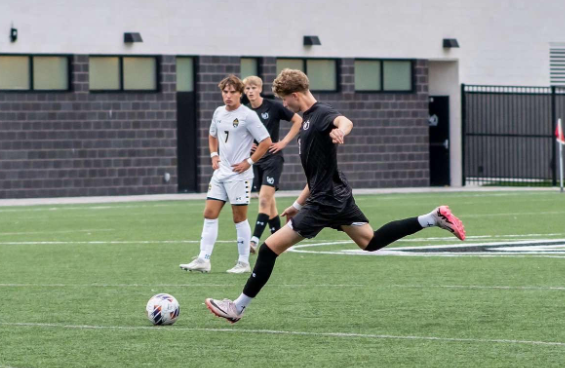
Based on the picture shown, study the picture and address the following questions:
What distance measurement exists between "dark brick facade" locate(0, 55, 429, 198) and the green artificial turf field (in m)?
10.4

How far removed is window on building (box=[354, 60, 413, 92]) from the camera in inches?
1334

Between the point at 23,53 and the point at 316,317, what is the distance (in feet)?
68.8

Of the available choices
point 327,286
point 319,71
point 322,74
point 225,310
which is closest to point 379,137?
point 322,74

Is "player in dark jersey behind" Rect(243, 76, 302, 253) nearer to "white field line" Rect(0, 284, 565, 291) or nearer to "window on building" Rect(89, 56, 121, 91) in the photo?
"white field line" Rect(0, 284, 565, 291)

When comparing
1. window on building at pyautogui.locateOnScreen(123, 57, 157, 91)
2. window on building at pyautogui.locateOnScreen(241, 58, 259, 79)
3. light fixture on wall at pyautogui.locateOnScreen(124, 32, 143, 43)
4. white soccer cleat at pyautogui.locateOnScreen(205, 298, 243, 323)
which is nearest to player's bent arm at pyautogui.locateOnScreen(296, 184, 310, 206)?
white soccer cleat at pyautogui.locateOnScreen(205, 298, 243, 323)

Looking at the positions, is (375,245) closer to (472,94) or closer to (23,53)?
(23,53)

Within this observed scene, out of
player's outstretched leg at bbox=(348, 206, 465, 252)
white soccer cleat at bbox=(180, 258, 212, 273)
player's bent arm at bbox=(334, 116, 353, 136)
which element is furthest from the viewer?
white soccer cleat at bbox=(180, 258, 212, 273)

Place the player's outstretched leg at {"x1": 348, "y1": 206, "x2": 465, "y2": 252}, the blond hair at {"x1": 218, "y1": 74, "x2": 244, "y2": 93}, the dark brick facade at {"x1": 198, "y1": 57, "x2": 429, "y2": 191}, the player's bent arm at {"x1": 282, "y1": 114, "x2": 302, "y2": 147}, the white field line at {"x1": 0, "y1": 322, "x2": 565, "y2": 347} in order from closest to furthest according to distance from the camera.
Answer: the white field line at {"x1": 0, "y1": 322, "x2": 565, "y2": 347} < the player's outstretched leg at {"x1": 348, "y1": 206, "x2": 465, "y2": 252} < the blond hair at {"x1": 218, "y1": 74, "x2": 244, "y2": 93} < the player's bent arm at {"x1": 282, "y1": 114, "x2": 302, "y2": 147} < the dark brick facade at {"x1": 198, "y1": 57, "x2": 429, "y2": 191}

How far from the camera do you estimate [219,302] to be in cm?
945

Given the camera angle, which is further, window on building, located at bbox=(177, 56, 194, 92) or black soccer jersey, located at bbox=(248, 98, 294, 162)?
window on building, located at bbox=(177, 56, 194, 92)

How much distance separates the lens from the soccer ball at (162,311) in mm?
9453

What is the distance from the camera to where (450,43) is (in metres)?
34.7

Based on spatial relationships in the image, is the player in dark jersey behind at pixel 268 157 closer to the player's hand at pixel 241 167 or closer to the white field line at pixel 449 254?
the white field line at pixel 449 254

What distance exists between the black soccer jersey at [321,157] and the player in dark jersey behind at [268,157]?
497 cm
